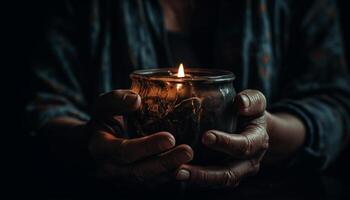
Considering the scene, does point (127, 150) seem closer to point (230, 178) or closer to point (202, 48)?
point (230, 178)

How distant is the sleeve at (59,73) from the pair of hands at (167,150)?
12.1 inches

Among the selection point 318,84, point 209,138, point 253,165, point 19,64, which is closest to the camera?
point 209,138

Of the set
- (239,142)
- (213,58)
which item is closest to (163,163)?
(239,142)

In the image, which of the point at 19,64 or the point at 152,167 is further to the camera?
the point at 19,64

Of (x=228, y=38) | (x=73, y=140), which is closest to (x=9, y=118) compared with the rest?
(x=73, y=140)

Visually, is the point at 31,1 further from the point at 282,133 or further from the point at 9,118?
the point at 282,133

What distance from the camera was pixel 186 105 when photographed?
20.6 inches

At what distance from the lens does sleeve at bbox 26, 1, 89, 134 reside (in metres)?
0.95

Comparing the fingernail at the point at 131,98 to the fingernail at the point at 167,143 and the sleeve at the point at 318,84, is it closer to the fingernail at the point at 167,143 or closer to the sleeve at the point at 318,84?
the fingernail at the point at 167,143

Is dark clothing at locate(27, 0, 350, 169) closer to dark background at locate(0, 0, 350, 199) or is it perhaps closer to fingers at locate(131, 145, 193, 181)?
dark background at locate(0, 0, 350, 199)

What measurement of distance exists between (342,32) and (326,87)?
0.90 feet

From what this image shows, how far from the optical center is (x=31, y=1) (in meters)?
1.21

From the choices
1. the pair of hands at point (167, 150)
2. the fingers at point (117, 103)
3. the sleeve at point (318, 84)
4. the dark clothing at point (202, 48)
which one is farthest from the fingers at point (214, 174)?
the dark clothing at point (202, 48)

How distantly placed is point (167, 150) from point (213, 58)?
54 cm
